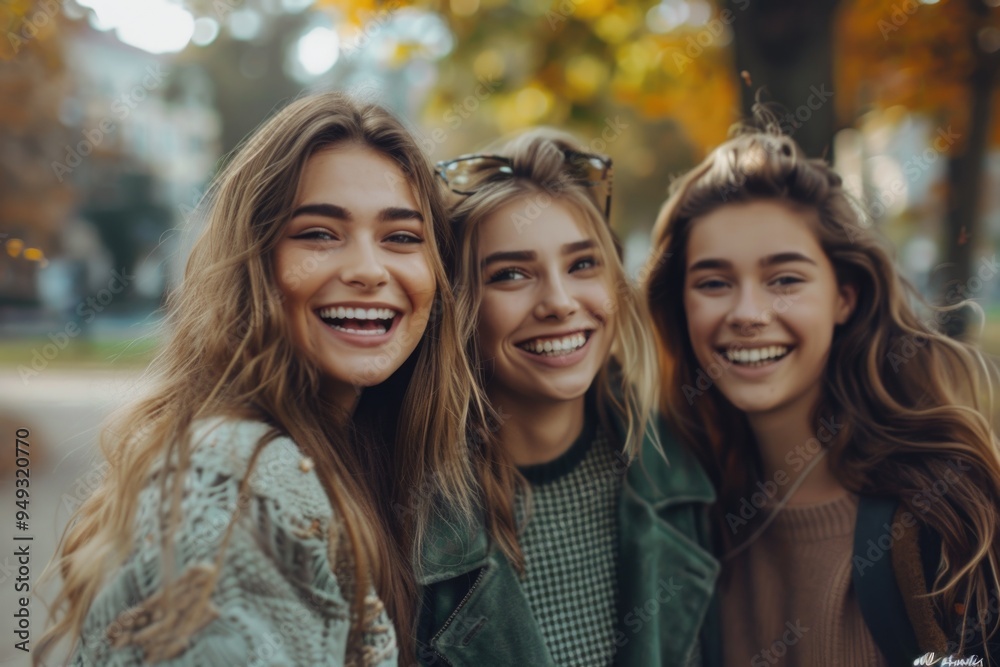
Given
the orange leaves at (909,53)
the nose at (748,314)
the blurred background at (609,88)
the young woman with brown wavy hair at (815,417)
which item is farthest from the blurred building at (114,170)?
the nose at (748,314)

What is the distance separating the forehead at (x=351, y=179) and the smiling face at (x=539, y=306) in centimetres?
48

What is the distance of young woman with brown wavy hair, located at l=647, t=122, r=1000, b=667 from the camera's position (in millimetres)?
2623

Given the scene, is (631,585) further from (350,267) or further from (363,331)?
(350,267)

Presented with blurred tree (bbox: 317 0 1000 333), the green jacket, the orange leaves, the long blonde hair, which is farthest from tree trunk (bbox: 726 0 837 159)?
the green jacket

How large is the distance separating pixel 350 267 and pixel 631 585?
4.73 feet

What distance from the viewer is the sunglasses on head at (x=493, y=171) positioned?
2975 millimetres


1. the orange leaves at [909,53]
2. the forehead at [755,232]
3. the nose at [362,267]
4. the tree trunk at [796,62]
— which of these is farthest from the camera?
the orange leaves at [909,53]

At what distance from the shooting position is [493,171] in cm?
298

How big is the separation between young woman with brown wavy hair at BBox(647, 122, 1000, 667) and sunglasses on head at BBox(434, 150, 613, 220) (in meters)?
0.37

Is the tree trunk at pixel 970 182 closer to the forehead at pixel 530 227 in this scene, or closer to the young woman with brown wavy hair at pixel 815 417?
the young woman with brown wavy hair at pixel 815 417

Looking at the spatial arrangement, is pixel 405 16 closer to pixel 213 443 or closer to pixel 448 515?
pixel 448 515

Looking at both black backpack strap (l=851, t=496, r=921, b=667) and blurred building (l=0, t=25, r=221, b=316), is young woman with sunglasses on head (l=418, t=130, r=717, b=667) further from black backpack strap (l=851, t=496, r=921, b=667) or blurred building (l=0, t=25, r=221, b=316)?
blurred building (l=0, t=25, r=221, b=316)
